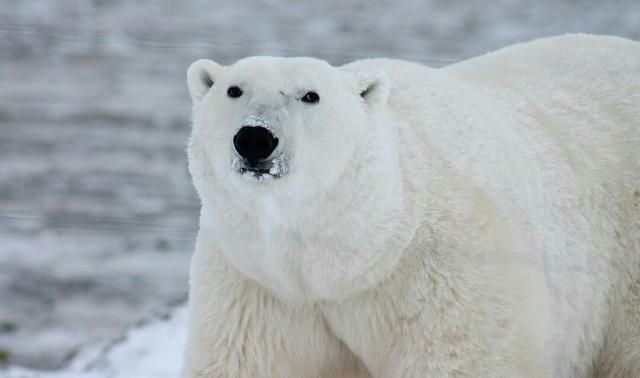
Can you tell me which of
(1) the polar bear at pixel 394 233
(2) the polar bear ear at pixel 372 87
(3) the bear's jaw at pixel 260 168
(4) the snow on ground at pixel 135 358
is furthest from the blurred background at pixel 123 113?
(3) the bear's jaw at pixel 260 168

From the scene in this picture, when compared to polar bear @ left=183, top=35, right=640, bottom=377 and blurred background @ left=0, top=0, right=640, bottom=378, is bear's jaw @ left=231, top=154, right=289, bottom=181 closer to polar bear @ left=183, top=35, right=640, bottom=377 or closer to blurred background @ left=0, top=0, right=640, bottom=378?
polar bear @ left=183, top=35, right=640, bottom=377

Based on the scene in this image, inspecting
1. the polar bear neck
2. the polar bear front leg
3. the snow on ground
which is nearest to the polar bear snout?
the polar bear neck

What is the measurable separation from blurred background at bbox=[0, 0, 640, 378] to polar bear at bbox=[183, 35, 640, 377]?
283 cm

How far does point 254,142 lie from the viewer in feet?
8.05

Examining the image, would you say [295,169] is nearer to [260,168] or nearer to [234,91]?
[260,168]

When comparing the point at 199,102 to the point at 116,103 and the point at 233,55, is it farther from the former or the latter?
the point at 116,103

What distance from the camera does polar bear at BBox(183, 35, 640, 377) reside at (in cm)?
267

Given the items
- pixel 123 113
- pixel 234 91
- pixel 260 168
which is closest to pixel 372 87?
pixel 234 91

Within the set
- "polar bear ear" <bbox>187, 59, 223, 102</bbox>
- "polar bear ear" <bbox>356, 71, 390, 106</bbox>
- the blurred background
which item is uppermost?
the blurred background

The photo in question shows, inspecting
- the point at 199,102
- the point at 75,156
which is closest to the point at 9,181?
the point at 75,156

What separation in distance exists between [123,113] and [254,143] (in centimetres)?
588

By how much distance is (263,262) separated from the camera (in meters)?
2.78

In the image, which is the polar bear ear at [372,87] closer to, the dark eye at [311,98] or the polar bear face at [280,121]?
the polar bear face at [280,121]

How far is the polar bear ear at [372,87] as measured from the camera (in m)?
2.87
